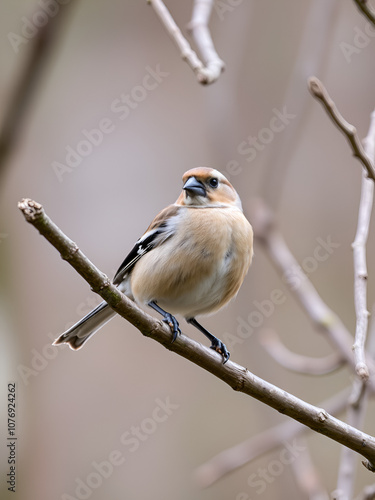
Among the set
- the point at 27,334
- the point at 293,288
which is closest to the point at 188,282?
the point at 293,288

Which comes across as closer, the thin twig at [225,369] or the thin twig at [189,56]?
the thin twig at [225,369]

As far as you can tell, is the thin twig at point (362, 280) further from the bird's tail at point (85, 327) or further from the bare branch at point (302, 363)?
the bird's tail at point (85, 327)

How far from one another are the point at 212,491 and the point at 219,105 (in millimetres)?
4076

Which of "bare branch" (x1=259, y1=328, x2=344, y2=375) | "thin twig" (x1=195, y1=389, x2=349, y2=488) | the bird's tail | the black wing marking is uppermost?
the black wing marking

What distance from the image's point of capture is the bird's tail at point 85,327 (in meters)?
3.69

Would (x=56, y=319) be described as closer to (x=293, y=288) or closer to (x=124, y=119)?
(x=124, y=119)

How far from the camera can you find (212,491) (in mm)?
6383

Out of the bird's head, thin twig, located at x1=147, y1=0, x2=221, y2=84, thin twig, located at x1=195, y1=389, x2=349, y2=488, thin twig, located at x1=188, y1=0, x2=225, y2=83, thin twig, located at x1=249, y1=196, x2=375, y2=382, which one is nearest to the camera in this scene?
thin twig, located at x1=147, y1=0, x2=221, y2=84

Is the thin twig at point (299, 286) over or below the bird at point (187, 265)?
below

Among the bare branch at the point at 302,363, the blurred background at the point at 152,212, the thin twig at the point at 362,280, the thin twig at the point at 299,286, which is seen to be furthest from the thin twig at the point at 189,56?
the bare branch at the point at 302,363

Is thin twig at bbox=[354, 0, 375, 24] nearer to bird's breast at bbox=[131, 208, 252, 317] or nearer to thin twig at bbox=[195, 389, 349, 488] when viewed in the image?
bird's breast at bbox=[131, 208, 252, 317]

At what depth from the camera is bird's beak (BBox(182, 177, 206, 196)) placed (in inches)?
158

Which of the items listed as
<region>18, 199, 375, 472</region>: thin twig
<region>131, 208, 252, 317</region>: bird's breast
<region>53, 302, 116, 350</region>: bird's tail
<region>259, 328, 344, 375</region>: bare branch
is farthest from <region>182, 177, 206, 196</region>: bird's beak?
<region>18, 199, 375, 472</region>: thin twig

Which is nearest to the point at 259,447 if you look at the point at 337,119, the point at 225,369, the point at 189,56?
the point at 225,369
